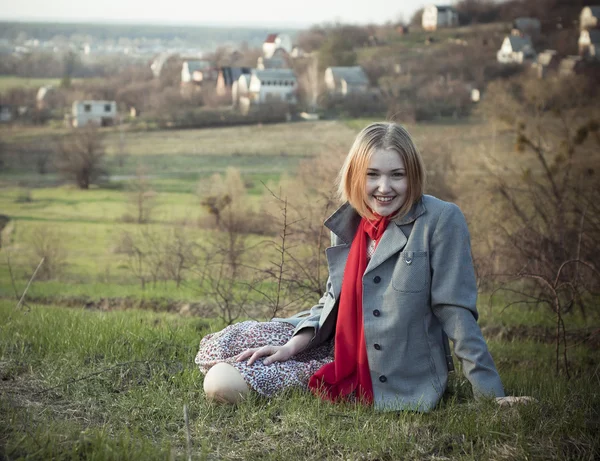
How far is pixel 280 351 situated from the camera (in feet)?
10.00

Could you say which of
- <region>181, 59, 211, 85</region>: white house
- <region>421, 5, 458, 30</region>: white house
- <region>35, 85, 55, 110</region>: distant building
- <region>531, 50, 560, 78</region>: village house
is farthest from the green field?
<region>35, 85, 55, 110</region>: distant building

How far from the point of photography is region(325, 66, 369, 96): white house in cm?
2117

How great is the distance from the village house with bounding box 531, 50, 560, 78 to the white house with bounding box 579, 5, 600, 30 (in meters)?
0.97

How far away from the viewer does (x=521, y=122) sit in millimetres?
15984

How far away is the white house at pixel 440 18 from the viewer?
809 inches

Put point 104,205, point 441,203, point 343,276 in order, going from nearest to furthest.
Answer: point 441,203
point 343,276
point 104,205

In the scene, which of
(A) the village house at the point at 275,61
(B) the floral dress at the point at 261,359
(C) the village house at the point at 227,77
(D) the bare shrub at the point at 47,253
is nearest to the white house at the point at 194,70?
(C) the village house at the point at 227,77

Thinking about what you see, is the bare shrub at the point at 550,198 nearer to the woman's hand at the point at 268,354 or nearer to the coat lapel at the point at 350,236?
the coat lapel at the point at 350,236

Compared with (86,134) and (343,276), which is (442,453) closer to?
(343,276)

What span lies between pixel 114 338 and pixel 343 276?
1.39 m

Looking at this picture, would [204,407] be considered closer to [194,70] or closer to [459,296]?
[459,296]

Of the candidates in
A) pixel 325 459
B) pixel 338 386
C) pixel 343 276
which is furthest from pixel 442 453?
pixel 343 276

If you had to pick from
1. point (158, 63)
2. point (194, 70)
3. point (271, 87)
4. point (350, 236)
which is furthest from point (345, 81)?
point (350, 236)

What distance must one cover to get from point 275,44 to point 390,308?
20.8 m
